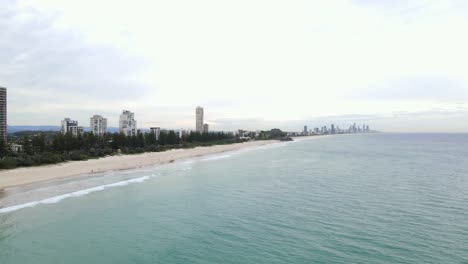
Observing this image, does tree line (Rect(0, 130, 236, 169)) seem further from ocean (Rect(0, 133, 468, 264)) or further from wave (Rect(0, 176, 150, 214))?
ocean (Rect(0, 133, 468, 264))

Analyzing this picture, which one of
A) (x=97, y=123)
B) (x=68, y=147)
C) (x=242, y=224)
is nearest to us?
(x=242, y=224)

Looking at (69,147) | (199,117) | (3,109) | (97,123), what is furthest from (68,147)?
(199,117)

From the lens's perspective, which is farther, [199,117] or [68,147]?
[199,117]

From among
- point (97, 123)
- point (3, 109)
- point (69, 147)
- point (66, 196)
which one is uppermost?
point (3, 109)

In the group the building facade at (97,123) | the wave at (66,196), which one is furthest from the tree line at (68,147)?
the building facade at (97,123)

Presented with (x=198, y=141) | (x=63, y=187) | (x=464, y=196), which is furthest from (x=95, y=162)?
(x=198, y=141)

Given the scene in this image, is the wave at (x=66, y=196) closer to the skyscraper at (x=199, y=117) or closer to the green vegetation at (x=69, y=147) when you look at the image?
the green vegetation at (x=69, y=147)

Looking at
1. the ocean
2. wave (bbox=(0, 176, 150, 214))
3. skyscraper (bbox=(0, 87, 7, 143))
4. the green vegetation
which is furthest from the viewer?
skyscraper (bbox=(0, 87, 7, 143))

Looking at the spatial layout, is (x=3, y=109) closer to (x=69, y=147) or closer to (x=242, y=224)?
(x=69, y=147)

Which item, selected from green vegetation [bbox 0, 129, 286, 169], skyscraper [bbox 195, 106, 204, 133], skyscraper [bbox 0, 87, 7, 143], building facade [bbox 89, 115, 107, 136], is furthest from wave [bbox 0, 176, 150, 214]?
skyscraper [bbox 195, 106, 204, 133]

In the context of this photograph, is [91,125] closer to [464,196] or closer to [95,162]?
[95,162]

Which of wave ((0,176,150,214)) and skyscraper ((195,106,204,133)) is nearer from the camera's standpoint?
wave ((0,176,150,214))
